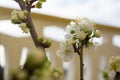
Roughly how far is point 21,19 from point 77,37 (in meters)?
0.12

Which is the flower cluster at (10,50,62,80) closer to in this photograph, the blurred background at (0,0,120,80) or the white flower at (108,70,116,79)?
the white flower at (108,70,116,79)

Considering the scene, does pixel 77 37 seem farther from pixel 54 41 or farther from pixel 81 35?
pixel 54 41

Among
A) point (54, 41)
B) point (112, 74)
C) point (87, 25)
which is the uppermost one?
point (87, 25)

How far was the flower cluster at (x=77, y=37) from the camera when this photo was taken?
0.60m

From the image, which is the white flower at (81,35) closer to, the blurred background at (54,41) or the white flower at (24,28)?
the white flower at (24,28)

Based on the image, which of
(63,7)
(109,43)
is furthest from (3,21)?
(63,7)

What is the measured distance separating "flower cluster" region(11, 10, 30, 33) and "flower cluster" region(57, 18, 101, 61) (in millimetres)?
90

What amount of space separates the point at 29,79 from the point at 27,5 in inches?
16.1

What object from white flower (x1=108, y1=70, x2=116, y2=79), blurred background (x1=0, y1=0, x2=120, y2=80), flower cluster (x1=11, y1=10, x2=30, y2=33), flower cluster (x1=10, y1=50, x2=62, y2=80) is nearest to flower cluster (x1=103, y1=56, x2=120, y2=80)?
white flower (x1=108, y1=70, x2=116, y2=79)

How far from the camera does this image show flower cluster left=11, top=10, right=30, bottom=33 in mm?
574

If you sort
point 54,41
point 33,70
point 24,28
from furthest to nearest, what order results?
point 54,41 → point 24,28 → point 33,70

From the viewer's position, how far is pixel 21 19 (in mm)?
591

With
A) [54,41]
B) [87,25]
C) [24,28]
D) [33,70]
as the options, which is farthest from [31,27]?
[54,41]

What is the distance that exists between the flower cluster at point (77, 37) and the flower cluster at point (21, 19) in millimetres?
90
